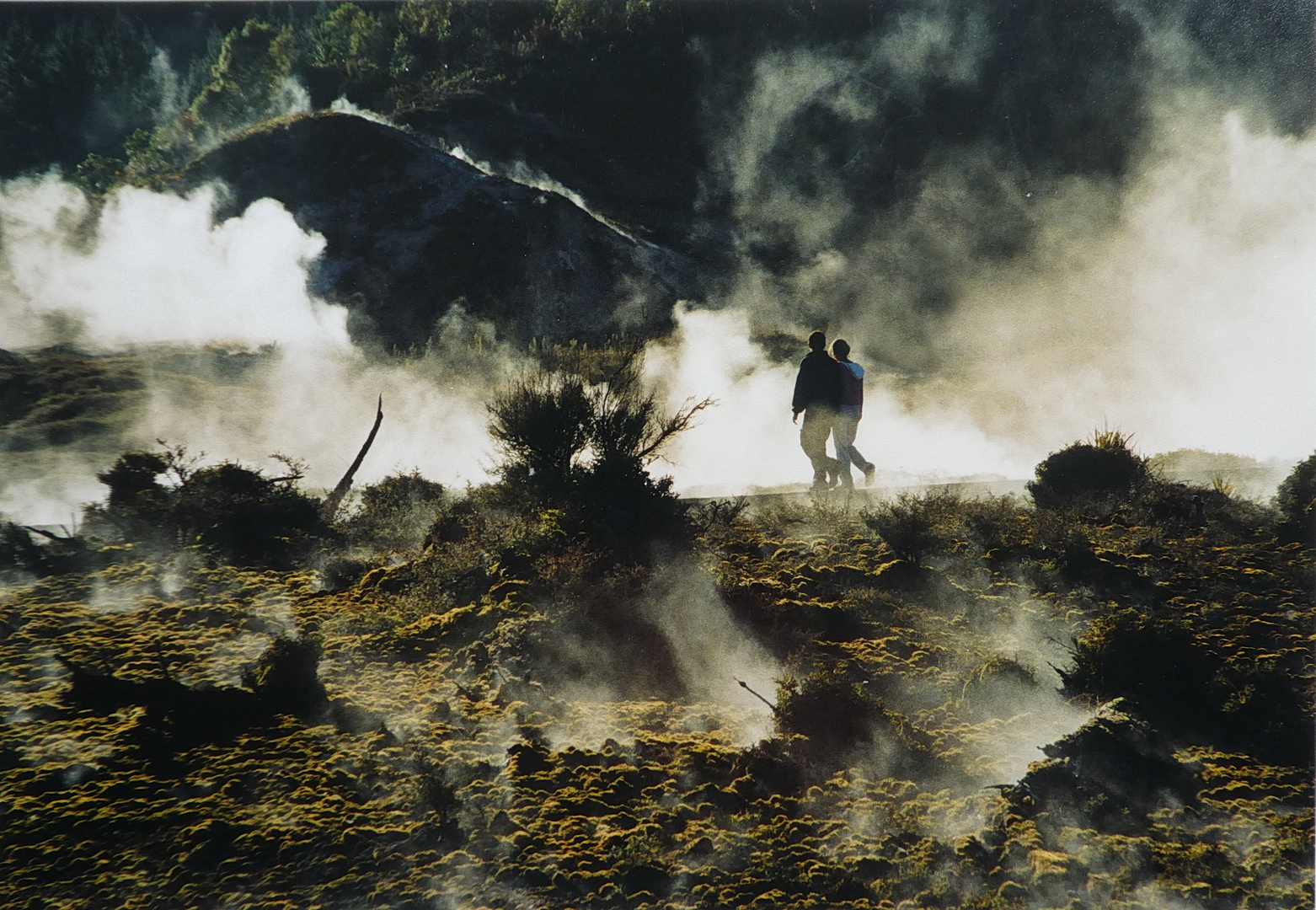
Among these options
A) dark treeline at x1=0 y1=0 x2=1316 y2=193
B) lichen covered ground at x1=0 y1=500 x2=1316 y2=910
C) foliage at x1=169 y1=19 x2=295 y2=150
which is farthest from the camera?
foliage at x1=169 y1=19 x2=295 y2=150

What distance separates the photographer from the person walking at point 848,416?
666 centimetres

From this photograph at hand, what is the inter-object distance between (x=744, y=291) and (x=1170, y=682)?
9999mm

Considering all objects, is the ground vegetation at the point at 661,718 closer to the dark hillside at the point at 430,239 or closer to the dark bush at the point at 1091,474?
the dark bush at the point at 1091,474

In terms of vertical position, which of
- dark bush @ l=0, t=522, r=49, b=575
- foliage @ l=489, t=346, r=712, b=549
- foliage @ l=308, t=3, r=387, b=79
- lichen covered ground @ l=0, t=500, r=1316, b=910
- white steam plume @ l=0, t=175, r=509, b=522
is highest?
foliage @ l=308, t=3, r=387, b=79

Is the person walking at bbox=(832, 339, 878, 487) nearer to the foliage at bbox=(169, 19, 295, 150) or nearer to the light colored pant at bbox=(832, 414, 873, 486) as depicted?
the light colored pant at bbox=(832, 414, 873, 486)

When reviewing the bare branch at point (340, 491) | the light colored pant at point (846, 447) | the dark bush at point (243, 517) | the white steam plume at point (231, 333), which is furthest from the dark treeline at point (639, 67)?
the dark bush at point (243, 517)

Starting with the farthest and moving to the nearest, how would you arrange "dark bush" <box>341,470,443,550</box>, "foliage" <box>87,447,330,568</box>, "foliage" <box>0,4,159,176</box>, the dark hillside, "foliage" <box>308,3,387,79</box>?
"foliage" <box>308,3,387,79</box> < "foliage" <box>0,4,159,176</box> < the dark hillside < "dark bush" <box>341,470,443,550</box> < "foliage" <box>87,447,330,568</box>

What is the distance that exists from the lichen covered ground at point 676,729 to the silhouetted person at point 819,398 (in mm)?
1490

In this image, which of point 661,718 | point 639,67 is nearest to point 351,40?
point 639,67

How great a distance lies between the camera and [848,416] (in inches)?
265

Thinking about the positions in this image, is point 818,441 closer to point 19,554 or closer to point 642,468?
point 642,468

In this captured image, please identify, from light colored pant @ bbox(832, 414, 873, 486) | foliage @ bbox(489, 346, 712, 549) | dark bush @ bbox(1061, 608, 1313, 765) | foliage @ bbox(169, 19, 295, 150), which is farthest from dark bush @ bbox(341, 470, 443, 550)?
foliage @ bbox(169, 19, 295, 150)

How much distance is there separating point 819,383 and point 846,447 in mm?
713

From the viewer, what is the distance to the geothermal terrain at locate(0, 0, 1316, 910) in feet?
10.8
